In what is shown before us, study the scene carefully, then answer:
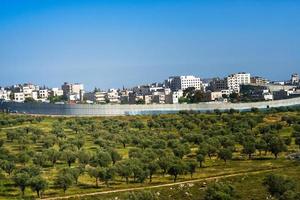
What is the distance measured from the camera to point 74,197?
46.0 meters

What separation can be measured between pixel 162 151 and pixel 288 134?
28.1 m

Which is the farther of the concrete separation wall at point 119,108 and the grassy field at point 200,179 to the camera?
the concrete separation wall at point 119,108

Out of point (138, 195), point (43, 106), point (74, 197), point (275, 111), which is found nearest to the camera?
point (138, 195)

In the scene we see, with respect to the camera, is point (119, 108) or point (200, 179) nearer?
point (200, 179)

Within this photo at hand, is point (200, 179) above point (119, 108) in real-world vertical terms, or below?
below

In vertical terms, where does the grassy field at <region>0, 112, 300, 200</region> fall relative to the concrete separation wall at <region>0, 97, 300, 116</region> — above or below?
below

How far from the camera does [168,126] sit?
103812 millimetres

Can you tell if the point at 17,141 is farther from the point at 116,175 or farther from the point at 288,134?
the point at 288,134

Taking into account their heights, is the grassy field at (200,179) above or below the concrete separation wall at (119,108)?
below

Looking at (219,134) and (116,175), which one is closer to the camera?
(116,175)

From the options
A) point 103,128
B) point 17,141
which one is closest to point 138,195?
point 17,141

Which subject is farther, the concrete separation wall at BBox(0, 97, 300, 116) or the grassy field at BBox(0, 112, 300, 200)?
the concrete separation wall at BBox(0, 97, 300, 116)

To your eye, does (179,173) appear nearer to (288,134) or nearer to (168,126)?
(288,134)

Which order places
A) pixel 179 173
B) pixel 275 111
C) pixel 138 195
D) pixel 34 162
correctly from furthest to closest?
pixel 275 111, pixel 34 162, pixel 179 173, pixel 138 195
